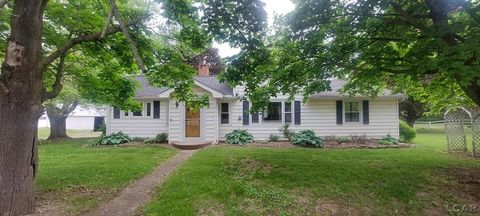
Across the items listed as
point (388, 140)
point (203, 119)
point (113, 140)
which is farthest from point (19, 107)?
point (388, 140)

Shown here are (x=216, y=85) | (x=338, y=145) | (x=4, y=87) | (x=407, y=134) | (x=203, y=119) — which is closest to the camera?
(x=4, y=87)

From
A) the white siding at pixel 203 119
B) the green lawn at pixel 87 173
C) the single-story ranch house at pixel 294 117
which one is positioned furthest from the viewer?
the single-story ranch house at pixel 294 117

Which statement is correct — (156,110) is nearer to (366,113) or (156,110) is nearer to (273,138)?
(273,138)

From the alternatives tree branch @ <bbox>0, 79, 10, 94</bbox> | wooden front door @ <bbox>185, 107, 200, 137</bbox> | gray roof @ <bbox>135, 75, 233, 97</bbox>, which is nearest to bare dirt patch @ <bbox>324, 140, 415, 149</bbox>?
gray roof @ <bbox>135, 75, 233, 97</bbox>

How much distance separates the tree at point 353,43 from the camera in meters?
7.61

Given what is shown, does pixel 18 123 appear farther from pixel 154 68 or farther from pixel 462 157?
pixel 462 157

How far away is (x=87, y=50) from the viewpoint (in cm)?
848

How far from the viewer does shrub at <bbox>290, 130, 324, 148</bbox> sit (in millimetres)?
16234

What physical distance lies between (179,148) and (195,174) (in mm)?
A: 6809

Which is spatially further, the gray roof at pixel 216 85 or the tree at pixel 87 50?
the gray roof at pixel 216 85

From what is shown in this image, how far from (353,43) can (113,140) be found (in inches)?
516

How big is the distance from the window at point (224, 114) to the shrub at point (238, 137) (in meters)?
0.85

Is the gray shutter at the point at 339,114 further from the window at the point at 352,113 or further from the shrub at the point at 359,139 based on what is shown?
the shrub at the point at 359,139

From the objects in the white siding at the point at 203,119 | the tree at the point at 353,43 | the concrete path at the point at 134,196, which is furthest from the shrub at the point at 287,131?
the concrete path at the point at 134,196
